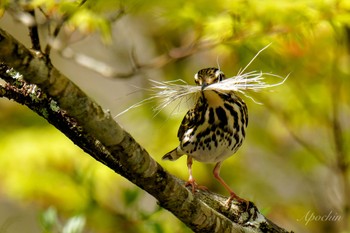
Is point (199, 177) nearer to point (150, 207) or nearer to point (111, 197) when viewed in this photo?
point (111, 197)

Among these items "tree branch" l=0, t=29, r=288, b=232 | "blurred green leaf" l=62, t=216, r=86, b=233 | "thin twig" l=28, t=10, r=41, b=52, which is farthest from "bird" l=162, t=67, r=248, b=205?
"thin twig" l=28, t=10, r=41, b=52

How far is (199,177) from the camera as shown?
18.3ft

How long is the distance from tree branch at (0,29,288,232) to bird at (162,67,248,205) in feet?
0.49

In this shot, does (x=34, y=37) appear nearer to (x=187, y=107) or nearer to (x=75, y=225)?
(x=187, y=107)

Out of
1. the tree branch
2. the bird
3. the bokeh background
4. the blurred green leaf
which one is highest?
the bokeh background

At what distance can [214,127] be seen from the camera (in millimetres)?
2906

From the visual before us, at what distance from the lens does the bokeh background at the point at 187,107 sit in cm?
348

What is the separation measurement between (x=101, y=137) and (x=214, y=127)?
3.81 ft

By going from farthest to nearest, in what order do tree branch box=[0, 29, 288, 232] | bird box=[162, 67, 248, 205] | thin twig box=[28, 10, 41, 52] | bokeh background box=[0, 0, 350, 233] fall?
bokeh background box=[0, 0, 350, 233]
bird box=[162, 67, 248, 205]
thin twig box=[28, 10, 41, 52]
tree branch box=[0, 29, 288, 232]

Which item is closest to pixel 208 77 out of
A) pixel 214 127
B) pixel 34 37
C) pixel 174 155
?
pixel 214 127

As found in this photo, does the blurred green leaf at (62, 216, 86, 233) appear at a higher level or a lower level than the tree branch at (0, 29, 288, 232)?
higher

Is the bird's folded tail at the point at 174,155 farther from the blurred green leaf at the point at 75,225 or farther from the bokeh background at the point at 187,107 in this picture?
the blurred green leaf at the point at 75,225

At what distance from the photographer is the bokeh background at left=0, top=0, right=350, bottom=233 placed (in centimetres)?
348

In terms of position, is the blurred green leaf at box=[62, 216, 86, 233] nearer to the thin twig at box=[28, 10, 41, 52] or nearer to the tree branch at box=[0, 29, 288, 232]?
the tree branch at box=[0, 29, 288, 232]
